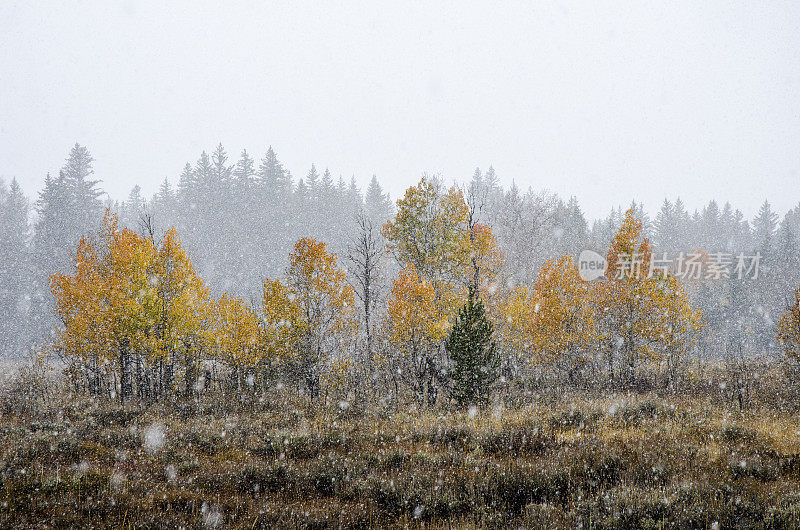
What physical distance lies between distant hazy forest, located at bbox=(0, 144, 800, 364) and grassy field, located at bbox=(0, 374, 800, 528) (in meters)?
18.3

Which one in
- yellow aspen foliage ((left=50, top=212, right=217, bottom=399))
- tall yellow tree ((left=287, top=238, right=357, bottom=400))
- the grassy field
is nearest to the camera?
the grassy field

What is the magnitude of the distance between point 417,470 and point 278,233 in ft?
187

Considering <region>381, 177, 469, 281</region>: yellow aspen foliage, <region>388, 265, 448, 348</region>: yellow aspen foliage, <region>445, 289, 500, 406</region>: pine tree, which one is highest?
<region>381, 177, 469, 281</region>: yellow aspen foliage

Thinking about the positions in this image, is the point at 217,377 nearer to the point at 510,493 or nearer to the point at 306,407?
the point at 306,407

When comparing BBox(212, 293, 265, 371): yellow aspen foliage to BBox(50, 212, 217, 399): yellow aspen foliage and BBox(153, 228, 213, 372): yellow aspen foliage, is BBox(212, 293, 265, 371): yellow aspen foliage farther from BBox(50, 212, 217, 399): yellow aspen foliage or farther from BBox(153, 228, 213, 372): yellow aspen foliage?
BBox(50, 212, 217, 399): yellow aspen foliage

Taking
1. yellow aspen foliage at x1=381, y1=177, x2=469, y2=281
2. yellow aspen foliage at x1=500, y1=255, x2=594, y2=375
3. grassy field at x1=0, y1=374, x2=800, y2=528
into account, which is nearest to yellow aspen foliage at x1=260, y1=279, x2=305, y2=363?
grassy field at x1=0, y1=374, x2=800, y2=528

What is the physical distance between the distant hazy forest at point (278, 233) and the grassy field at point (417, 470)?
721 inches

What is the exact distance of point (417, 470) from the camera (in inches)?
316

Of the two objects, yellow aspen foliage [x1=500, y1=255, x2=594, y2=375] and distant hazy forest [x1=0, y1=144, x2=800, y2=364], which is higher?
distant hazy forest [x1=0, y1=144, x2=800, y2=364]

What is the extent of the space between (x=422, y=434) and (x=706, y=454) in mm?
6075

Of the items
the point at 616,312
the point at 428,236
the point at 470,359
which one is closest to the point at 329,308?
the point at 428,236

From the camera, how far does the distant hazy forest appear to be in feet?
140

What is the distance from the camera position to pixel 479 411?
12961 mm

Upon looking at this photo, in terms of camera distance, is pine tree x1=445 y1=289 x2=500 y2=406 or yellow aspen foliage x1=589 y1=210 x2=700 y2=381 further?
yellow aspen foliage x1=589 y1=210 x2=700 y2=381
